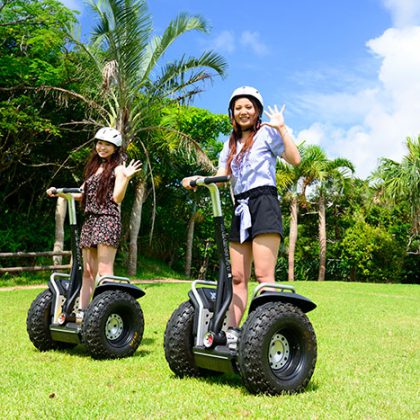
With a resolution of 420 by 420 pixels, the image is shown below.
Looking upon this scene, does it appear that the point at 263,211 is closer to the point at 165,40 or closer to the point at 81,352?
the point at 81,352

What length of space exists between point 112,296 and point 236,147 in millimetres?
1684

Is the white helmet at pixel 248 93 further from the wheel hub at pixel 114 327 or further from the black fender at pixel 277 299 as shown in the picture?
the wheel hub at pixel 114 327

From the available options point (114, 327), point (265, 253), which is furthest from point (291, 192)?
point (265, 253)

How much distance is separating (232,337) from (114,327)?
4.94 feet

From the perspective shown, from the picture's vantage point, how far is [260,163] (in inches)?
145

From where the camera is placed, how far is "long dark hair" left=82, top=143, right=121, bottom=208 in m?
4.93

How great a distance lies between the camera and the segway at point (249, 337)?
326cm

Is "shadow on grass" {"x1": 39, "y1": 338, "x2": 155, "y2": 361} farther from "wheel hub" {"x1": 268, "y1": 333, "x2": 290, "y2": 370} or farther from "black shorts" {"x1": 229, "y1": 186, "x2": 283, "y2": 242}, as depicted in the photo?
"black shorts" {"x1": 229, "y1": 186, "x2": 283, "y2": 242}

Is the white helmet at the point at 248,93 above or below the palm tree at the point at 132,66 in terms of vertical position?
below

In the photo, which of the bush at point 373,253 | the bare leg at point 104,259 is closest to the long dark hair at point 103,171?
the bare leg at point 104,259

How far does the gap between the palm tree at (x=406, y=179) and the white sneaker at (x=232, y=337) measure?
1994 cm

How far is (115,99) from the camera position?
12594mm

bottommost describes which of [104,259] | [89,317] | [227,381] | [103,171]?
[227,381]

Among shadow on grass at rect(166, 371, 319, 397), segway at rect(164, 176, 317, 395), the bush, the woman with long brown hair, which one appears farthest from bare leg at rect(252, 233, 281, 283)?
the bush
